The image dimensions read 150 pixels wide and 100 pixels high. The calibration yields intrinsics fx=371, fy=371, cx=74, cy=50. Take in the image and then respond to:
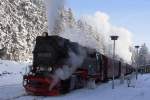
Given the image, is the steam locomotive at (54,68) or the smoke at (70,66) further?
the smoke at (70,66)

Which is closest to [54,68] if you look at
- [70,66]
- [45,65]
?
[45,65]

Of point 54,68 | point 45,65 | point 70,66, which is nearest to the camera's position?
point 54,68

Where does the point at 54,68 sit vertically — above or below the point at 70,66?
below

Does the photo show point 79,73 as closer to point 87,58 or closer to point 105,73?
point 87,58

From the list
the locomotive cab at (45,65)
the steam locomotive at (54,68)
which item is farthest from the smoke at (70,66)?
the locomotive cab at (45,65)

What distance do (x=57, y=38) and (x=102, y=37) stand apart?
36.1 metres

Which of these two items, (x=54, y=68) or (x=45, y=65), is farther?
(x=45, y=65)

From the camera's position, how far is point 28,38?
76312mm

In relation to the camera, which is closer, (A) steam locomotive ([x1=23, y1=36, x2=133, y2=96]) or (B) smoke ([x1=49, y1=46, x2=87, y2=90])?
(A) steam locomotive ([x1=23, y1=36, x2=133, y2=96])

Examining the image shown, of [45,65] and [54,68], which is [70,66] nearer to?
[54,68]

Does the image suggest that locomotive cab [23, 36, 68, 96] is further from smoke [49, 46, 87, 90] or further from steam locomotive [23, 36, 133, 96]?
smoke [49, 46, 87, 90]

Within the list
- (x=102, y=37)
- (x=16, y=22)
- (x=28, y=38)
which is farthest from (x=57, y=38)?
(x=28, y=38)

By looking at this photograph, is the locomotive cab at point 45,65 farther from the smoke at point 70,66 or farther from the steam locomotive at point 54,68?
the smoke at point 70,66

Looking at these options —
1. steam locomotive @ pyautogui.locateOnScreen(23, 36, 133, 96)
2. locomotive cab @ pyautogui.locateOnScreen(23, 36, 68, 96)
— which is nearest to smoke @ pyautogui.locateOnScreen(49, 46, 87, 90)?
steam locomotive @ pyautogui.locateOnScreen(23, 36, 133, 96)
